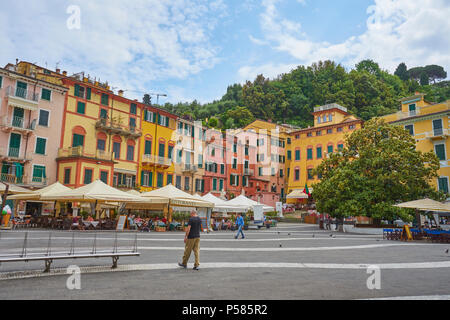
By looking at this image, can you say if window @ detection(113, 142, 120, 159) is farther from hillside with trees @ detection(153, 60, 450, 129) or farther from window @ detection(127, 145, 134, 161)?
hillside with trees @ detection(153, 60, 450, 129)

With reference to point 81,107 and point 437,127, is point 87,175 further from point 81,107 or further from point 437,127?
point 437,127

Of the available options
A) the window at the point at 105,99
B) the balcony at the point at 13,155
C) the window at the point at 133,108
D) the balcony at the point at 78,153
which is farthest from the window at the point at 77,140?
the window at the point at 133,108

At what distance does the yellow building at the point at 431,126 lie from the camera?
34.9m

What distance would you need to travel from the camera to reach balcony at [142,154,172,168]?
122 feet

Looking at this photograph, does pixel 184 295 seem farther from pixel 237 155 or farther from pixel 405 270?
pixel 237 155

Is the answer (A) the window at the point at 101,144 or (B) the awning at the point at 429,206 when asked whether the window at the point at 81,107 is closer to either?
(A) the window at the point at 101,144

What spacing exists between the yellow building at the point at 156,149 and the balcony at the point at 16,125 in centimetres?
1144

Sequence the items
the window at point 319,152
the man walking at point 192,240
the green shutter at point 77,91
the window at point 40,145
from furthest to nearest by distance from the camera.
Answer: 1. the window at point 319,152
2. the green shutter at point 77,91
3. the window at point 40,145
4. the man walking at point 192,240

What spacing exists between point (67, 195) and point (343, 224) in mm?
22764

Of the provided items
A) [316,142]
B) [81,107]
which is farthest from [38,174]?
[316,142]

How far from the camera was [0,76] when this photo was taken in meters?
27.3

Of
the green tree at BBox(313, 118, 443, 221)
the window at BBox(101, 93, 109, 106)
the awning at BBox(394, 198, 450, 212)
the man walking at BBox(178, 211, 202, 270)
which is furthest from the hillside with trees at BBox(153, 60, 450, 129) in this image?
the man walking at BBox(178, 211, 202, 270)

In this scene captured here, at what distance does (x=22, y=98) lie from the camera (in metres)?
28.1
